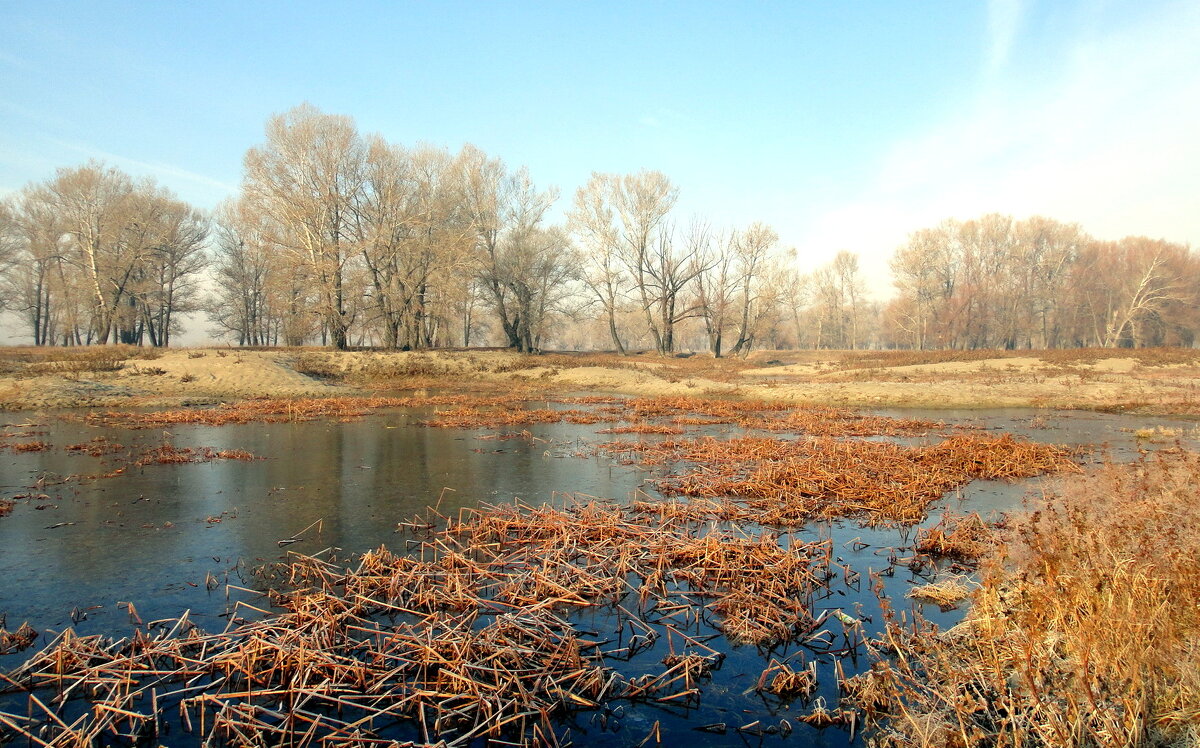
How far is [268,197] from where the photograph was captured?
36188 mm

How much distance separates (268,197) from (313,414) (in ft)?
77.1

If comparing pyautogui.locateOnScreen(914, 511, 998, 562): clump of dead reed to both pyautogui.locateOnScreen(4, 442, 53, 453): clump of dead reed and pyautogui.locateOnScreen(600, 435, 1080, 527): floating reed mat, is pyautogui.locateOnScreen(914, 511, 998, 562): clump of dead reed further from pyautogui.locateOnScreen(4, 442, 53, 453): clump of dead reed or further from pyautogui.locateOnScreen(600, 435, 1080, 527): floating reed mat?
pyautogui.locateOnScreen(4, 442, 53, 453): clump of dead reed

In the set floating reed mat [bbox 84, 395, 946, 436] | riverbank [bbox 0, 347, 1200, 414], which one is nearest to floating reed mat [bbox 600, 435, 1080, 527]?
floating reed mat [bbox 84, 395, 946, 436]

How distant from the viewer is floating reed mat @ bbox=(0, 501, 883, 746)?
3.42m

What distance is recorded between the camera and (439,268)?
4028cm

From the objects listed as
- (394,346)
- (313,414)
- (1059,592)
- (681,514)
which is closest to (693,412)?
(313,414)

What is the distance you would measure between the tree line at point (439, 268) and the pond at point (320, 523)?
25.2 meters

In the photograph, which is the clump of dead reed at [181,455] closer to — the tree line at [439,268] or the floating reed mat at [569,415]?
the floating reed mat at [569,415]

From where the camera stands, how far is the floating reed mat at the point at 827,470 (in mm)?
8023

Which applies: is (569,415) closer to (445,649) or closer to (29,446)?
(29,446)

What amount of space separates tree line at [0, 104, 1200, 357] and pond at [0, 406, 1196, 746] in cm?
2521

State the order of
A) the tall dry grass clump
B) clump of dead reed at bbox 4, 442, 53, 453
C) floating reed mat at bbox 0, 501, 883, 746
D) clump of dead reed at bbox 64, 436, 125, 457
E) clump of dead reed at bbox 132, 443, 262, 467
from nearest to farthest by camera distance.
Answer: the tall dry grass clump
floating reed mat at bbox 0, 501, 883, 746
clump of dead reed at bbox 132, 443, 262, 467
clump of dead reed at bbox 64, 436, 125, 457
clump of dead reed at bbox 4, 442, 53, 453

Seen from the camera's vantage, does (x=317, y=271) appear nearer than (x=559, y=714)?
No

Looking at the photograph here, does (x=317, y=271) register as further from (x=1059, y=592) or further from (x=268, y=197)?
(x=1059, y=592)
